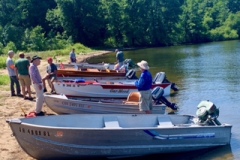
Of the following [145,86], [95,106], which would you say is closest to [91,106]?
[95,106]

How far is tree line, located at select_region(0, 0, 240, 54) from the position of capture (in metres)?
60.5

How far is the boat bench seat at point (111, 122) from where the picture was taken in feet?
38.0

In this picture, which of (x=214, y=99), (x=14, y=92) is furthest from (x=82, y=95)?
(x=214, y=99)

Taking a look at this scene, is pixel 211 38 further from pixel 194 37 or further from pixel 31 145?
pixel 31 145

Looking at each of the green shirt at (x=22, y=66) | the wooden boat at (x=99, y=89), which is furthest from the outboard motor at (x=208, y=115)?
the green shirt at (x=22, y=66)

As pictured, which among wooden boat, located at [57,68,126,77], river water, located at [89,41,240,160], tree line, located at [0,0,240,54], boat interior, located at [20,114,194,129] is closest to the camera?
boat interior, located at [20,114,194,129]

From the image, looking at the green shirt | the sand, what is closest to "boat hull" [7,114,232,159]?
the sand

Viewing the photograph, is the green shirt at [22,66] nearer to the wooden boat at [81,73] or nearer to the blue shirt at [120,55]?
the wooden boat at [81,73]

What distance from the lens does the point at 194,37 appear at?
81625 millimetres

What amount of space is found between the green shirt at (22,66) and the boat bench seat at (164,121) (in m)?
6.71

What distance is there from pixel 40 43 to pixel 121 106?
43.5 meters

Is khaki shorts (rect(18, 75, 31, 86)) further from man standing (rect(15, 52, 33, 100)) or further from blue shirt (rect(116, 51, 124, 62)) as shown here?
blue shirt (rect(116, 51, 124, 62))

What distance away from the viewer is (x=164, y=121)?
482 inches

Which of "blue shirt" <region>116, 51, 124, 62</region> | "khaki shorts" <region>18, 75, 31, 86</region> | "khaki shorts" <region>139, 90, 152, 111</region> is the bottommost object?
"khaki shorts" <region>139, 90, 152, 111</region>
